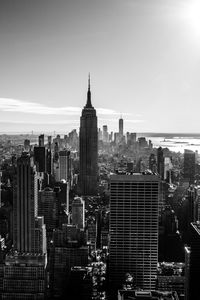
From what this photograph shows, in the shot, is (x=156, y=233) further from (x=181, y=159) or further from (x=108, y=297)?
(x=181, y=159)

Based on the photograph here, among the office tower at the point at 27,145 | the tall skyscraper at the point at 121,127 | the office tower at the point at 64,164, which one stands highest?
the tall skyscraper at the point at 121,127

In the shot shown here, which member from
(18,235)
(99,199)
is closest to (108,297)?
(18,235)

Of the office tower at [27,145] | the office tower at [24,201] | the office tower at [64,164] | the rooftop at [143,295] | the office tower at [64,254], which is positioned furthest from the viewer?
the office tower at [64,164]

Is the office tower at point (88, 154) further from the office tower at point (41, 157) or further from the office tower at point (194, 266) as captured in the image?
the office tower at point (194, 266)

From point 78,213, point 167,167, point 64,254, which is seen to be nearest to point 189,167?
point 167,167

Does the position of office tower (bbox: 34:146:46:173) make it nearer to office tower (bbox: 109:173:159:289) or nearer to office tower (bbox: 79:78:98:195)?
office tower (bbox: 79:78:98:195)

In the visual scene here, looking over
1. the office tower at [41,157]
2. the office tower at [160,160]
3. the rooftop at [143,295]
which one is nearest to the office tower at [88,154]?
the office tower at [41,157]

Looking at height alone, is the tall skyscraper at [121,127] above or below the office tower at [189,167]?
above
